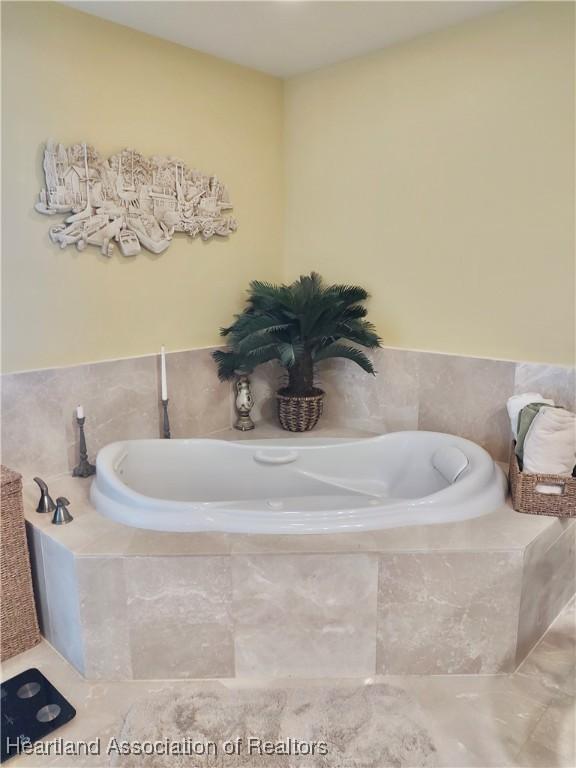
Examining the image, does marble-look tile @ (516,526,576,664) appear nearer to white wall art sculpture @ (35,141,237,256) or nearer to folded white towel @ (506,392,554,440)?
folded white towel @ (506,392,554,440)

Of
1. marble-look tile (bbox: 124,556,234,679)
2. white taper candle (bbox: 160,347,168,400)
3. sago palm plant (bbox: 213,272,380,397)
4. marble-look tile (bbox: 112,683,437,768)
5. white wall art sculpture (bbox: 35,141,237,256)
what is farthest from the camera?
sago palm plant (bbox: 213,272,380,397)

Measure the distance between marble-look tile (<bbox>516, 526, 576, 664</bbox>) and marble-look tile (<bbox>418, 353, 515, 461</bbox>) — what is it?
1.86ft

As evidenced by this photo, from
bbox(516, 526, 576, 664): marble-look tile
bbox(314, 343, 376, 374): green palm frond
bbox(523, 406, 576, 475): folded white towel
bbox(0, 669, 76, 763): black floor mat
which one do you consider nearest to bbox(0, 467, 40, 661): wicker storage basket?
bbox(0, 669, 76, 763): black floor mat

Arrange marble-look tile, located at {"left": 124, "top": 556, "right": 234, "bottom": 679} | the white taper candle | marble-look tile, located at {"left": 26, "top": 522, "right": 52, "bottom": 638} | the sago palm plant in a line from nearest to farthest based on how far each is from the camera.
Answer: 1. marble-look tile, located at {"left": 124, "top": 556, "right": 234, "bottom": 679}
2. marble-look tile, located at {"left": 26, "top": 522, "right": 52, "bottom": 638}
3. the white taper candle
4. the sago palm plant

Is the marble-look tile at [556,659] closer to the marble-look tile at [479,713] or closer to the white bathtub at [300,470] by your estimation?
the marble-look tile at [479,713]

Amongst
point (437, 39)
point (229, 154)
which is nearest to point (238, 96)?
point (229, 154)

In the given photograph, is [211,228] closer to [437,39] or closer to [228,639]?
[437,39]

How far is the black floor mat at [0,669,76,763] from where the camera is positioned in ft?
5.13

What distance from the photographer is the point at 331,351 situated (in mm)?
2865

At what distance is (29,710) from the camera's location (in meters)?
1.65

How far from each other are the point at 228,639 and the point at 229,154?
91.8 inches

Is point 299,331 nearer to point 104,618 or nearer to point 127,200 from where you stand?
point 127,200

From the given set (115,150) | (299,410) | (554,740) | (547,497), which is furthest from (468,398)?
(115,150)

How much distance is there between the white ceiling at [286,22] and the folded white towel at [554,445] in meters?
1.71
